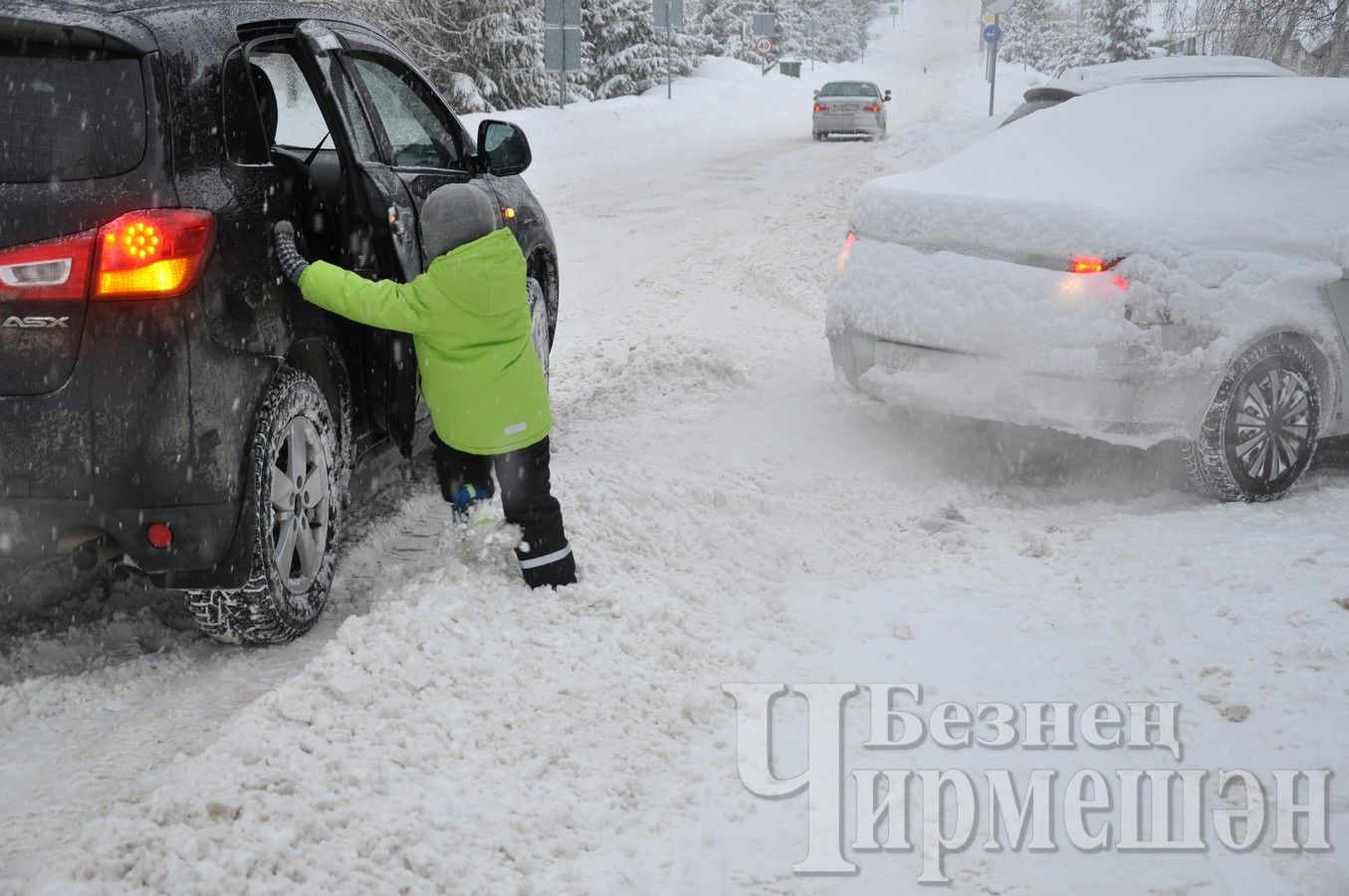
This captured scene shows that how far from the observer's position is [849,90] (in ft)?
94.9

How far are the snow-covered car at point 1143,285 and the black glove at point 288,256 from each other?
2.75 metres

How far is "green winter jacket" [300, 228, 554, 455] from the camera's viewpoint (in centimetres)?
347

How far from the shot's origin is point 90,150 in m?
2.91

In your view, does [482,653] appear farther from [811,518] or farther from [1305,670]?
[1305,670]

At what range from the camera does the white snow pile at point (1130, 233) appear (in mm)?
4609

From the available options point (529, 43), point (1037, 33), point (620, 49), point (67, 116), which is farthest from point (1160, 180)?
point (1037, 33)

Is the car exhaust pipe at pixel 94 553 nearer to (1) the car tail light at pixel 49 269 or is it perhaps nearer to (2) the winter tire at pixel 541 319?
(1) the car tail light at pixel 49 269

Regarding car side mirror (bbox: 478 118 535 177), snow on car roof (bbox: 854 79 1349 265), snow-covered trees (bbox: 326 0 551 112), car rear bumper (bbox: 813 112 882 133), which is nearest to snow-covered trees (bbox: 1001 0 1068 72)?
Result: car rear bumper (bbox: 813 112 882 133)

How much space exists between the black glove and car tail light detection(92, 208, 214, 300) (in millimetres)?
416

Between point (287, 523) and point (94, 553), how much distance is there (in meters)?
0.59

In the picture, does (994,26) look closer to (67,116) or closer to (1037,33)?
(67,116)

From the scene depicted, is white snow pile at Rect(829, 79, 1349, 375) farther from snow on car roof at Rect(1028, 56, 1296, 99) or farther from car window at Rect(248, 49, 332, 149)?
snow on car roof at Rect(1028, 56, 1296, 99)

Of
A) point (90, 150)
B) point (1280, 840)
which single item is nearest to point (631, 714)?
point (1280, 840)

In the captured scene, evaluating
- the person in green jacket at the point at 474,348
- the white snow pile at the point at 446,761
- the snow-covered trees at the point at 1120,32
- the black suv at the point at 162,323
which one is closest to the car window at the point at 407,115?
the black suv at the point at 162,323
